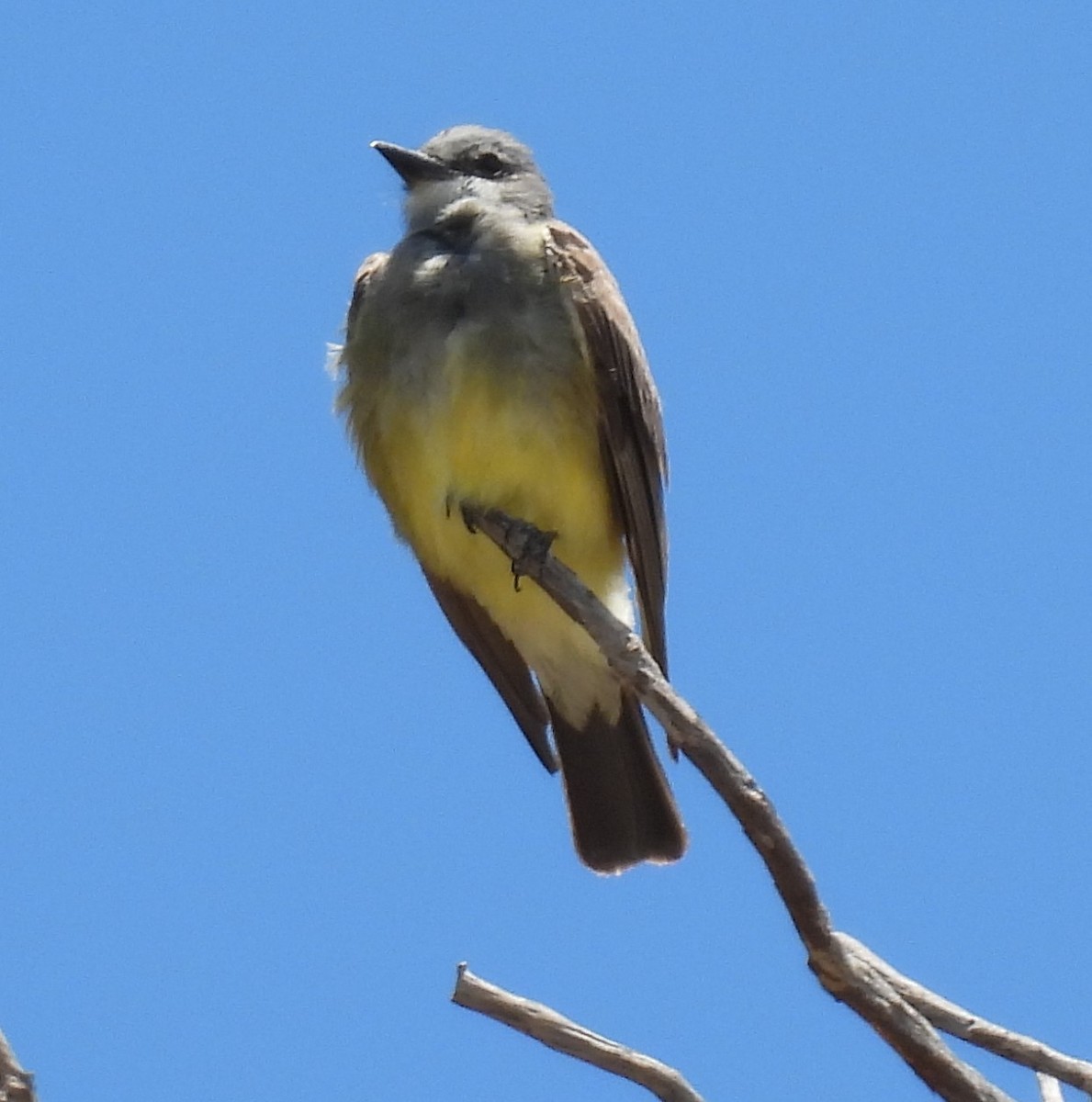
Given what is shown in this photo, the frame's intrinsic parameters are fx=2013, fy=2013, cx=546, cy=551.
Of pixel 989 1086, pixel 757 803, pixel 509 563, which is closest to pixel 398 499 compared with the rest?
pixel 509 563

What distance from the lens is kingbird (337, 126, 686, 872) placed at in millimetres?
5945

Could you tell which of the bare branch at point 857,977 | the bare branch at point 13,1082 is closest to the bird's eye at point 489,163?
the bare branch at point 857,977

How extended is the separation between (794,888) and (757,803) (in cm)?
19

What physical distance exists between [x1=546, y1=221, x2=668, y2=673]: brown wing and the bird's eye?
0.67 metres

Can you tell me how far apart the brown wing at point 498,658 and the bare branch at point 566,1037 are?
8.55 ft

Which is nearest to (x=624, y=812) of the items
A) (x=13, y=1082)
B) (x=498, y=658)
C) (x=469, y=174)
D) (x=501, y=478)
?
(x=498, y=658)

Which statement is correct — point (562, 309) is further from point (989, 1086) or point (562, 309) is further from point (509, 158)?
point (989, 1086)

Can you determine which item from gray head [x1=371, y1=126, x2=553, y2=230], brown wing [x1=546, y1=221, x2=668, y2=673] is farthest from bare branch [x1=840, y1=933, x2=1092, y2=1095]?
gray head [x1=371, y1=126, x2=553, y2=230]

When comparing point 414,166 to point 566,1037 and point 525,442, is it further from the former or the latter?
point 566,1037

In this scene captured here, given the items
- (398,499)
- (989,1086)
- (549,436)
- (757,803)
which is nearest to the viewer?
(989,1086)

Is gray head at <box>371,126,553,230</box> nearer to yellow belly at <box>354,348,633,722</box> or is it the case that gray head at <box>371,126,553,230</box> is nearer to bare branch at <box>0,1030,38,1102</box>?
yellow belly at <box>354,348,633,722</box>

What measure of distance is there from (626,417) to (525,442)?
432 millimetres

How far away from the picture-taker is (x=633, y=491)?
620cm

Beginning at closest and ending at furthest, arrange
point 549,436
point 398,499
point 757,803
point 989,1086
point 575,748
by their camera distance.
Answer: point 989,1086
point 757,803
point 549,436
point 398,499
point 575,748
